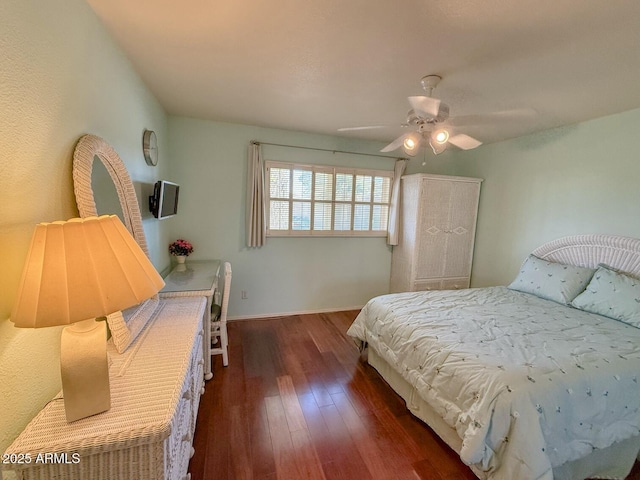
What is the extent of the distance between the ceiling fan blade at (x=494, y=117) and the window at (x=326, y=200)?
120cm

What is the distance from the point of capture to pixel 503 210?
359 cm

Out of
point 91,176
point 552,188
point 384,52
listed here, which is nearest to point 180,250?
point 91,176

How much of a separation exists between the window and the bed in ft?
4.92

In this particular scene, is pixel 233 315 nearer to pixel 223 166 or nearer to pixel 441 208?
pixel 223 166

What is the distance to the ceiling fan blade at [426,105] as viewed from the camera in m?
1.64

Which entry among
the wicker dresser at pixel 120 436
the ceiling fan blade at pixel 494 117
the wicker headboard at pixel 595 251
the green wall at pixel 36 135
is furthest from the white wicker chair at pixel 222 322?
the wicker headboard at pixel 595 251

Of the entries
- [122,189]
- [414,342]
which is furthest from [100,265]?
[414,342]

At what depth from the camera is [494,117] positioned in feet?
9.02

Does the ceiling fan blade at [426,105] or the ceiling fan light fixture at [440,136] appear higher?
the ceiling fan blade at [426,105]

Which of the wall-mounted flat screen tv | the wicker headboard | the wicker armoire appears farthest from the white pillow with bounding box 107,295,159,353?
the wicker headboard

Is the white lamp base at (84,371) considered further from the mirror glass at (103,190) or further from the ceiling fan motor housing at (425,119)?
the ceiling fan motor housing at (425,119)

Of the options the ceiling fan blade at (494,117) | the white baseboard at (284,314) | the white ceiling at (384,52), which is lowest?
the white baseboard at (284,314)

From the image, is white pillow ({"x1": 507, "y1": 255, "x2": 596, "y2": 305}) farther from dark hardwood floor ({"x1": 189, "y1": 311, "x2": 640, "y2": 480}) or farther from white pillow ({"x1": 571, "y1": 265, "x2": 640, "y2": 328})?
dark hardwood floor ({"x1": 189, "y1": 311, "x2": 640, "y2": 480})

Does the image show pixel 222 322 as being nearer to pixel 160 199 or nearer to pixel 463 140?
pixel 160 199
